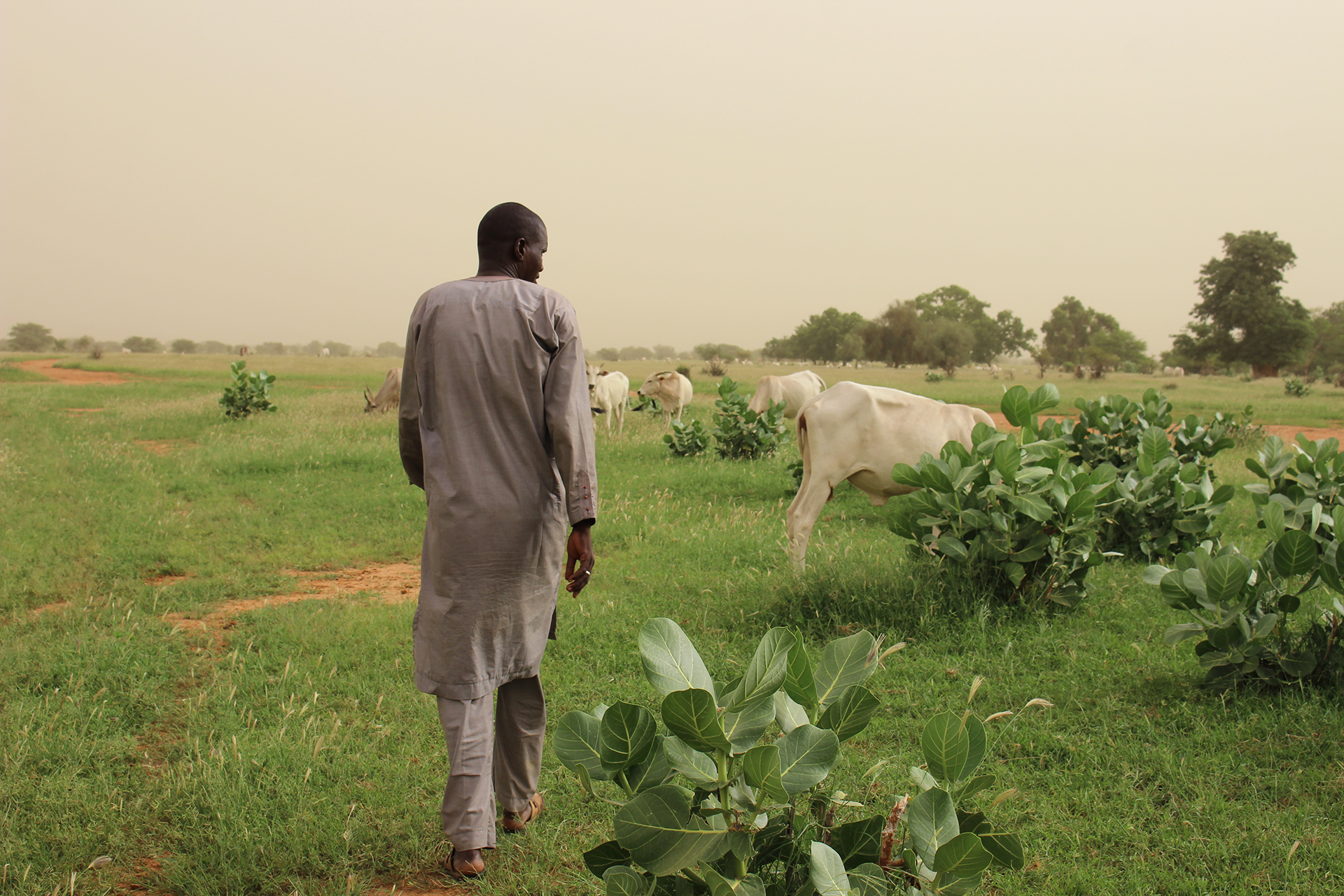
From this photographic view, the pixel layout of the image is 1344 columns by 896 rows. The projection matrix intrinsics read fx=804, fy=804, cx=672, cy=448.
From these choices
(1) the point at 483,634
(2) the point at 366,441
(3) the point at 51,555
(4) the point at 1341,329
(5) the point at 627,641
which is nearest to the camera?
(1) the point at 483,634

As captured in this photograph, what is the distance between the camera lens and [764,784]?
4.32ft

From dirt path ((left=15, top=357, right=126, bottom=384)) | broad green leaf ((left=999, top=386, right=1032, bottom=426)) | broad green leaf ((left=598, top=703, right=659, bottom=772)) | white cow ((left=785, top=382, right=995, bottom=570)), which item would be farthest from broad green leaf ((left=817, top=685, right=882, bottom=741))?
dirt path ((left=15, top=357, right=126, bottom=384))

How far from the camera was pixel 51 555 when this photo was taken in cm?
655

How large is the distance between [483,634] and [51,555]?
5862 millimetres

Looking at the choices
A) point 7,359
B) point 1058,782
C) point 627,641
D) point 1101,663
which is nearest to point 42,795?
point 627,641

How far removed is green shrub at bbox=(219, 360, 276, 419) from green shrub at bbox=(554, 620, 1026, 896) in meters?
17.7

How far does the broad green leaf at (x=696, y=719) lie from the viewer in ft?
4.13

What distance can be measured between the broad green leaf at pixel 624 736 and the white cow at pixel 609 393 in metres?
13.0

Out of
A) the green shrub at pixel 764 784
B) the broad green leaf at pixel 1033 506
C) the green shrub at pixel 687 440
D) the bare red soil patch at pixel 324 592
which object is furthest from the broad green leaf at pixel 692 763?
the green shrub at pixel 687 440

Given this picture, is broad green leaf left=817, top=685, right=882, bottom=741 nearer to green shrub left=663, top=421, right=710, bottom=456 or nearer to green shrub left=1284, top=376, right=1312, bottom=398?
green shrub left=663, top=421, right=710, bottom=456

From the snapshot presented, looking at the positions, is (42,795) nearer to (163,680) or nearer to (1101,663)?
(163,680)

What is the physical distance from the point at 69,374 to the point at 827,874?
4306 centimetres

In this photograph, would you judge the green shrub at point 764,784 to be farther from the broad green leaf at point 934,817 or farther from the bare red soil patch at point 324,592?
the bare red soil patch at point 324,592

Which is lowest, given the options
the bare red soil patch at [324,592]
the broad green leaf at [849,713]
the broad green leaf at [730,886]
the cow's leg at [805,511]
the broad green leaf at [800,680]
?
the bare red soil patch at [324,592]
